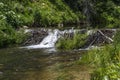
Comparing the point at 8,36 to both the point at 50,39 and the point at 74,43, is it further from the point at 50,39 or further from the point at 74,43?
the point at 74,43

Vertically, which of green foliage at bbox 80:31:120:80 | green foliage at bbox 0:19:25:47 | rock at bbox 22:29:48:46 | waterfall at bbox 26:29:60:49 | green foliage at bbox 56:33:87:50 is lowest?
waterfall at bbox 26:29:60:49

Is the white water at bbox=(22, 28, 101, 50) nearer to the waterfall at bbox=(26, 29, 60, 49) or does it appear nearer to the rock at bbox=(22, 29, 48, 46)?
the waterfall at bbox=(26, 29, 60, 49)

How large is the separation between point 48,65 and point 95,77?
5.22 meters

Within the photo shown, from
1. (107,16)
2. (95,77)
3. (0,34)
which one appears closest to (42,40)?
(0,34)

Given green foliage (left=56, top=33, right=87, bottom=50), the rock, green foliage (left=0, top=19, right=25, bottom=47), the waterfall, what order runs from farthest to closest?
the rock
the waterfall
green foliage (left=0, top=19, right=25, bottom=47)
green foliage (left=56, top=33, right=87, bottom=50)

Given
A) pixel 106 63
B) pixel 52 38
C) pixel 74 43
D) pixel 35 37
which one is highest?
pixel 106 63

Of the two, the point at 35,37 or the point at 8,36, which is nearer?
the point at 8,36

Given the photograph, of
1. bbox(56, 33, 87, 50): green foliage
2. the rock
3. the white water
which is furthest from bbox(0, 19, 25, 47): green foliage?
bbox(56, 33, 87, 50): green foliage

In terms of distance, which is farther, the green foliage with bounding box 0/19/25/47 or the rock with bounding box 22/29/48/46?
the rock with bounding box 22/29/48/46

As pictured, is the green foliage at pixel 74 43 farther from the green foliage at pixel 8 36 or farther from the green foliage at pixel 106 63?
the green foliage at pixel 106 63

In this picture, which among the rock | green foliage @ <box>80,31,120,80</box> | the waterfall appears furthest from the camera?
the rock

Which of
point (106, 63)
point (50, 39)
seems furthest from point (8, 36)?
point (106, 63)

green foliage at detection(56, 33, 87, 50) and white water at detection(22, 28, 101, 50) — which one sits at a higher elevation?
green foliage at detection(56, 33, 87, 50)

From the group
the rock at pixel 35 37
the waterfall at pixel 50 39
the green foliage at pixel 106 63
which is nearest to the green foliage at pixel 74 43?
the waterfall at pixel 50 39
